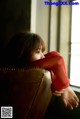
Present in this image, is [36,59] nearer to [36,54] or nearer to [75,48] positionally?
[36,54]

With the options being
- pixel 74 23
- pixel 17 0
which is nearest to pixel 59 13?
pixel 74 23

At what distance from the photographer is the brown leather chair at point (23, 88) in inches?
36.6

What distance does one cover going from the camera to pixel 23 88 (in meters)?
0.95

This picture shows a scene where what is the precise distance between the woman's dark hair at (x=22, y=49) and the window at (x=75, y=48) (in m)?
0.73

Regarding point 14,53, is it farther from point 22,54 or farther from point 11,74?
point 11,74

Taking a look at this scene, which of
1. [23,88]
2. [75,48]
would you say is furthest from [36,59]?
[75,48]

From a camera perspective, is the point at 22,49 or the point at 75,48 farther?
the point at 75,48

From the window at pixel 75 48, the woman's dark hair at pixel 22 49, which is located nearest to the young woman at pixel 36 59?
the woman's dark hair at pixel 22 49

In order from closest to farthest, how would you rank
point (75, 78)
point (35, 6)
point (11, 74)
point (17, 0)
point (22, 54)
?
point (11, 74) < point (22, 54) < point (75, 78) < point (35, 6) < point (17, 0)

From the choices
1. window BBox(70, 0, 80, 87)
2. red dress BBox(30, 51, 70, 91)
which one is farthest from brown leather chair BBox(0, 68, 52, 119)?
window BBox(70, 0, 80, 87)

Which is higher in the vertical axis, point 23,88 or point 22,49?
point 22,49

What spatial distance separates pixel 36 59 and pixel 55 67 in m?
0.09

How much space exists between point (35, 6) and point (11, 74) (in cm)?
106

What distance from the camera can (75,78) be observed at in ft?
5.75
